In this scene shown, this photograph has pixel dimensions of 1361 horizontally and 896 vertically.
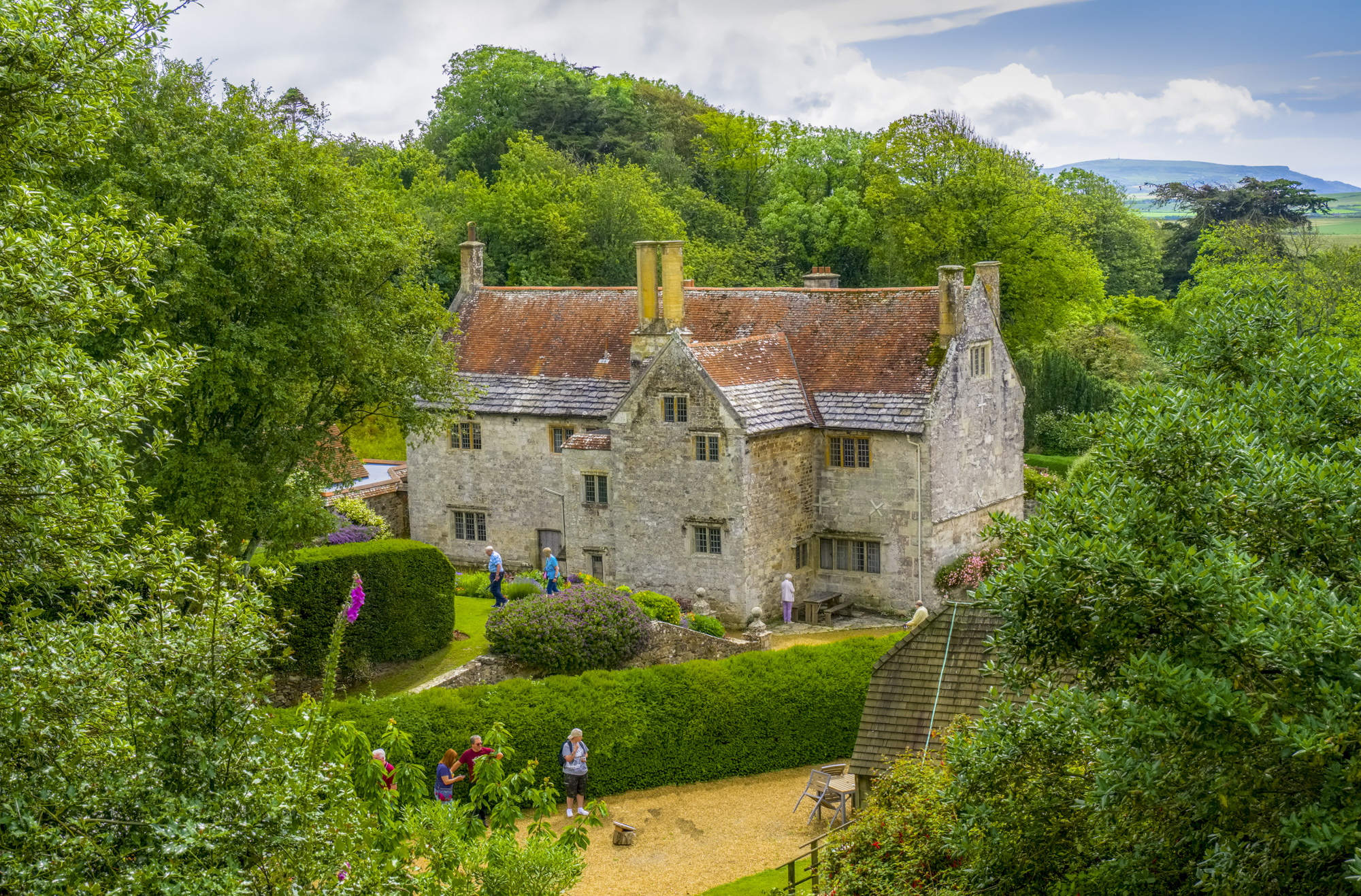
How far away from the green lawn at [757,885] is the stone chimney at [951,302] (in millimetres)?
19872

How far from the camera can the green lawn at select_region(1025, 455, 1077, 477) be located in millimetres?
52625

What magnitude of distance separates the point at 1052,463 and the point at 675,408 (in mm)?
23547

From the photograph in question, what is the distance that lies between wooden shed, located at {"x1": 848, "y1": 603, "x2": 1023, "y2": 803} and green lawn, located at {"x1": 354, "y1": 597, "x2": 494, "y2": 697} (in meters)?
11.0

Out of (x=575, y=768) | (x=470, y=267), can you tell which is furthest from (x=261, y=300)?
(x=470, y=267)

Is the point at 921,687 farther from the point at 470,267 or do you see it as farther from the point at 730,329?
the point at 470,267

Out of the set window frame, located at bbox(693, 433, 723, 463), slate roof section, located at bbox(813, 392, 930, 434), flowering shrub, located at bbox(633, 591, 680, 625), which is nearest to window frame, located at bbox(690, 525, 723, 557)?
window frame, located at bbox(693, 433, 723, 463)

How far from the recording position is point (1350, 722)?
8.55 metres

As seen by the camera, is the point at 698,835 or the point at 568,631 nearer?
the point at 698,835

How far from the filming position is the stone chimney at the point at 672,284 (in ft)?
126

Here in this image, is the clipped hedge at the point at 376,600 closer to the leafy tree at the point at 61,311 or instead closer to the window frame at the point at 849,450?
the window frame at the point at 849,450

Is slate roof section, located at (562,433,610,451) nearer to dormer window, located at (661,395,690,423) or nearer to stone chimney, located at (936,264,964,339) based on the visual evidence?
dormer window, located at (661,395,690,423)

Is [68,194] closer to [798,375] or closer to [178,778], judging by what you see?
[178,778]

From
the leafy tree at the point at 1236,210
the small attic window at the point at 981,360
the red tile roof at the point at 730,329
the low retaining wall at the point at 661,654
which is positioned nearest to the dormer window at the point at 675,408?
the red tile roof at the point at 730,329

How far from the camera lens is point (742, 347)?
37.4 metres
